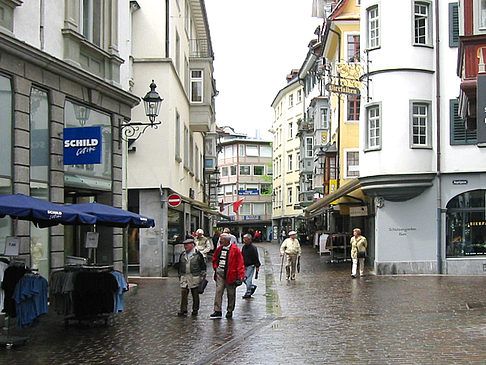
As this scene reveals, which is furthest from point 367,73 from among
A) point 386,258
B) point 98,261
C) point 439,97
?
point 98,261

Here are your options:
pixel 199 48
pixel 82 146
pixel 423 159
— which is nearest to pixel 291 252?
pixel 423 159

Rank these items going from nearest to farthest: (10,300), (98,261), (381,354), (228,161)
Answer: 1. (381,354)
2. (10,300)
3. (98,261)
4. (228,161)

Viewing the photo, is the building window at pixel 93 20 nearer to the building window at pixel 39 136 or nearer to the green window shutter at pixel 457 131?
the building window at pixel 39 136

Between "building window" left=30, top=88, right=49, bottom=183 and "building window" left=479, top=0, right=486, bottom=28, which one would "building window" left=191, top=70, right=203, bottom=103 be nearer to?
"building window" left=30, top=88, right=49, bottom=183

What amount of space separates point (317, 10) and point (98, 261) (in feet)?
106

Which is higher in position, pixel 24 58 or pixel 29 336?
pixel 24 58

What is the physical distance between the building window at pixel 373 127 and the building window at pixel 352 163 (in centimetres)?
765

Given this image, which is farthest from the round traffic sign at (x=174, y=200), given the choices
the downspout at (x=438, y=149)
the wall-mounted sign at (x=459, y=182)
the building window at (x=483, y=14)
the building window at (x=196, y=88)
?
the building window at (x=483, y=14)

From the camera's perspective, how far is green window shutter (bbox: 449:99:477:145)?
26.5 m

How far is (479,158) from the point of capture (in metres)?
26.5

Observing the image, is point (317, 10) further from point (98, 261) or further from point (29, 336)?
point (29, 336)

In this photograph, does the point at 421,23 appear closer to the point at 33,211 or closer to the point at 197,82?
the point at 197,82

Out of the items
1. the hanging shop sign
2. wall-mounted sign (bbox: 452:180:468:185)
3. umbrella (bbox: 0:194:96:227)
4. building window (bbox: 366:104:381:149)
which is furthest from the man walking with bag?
umbrella (bbox: 0:194:96:227)

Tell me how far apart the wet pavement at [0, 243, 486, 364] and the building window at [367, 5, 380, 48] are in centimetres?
1124
